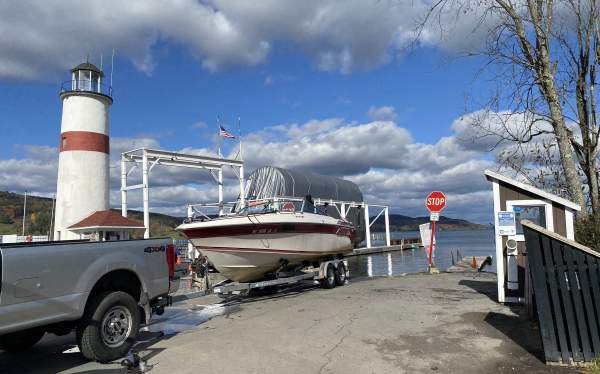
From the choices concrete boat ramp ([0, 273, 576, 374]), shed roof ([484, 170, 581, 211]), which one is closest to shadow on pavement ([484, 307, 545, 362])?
concrete boat ramp ([0, 273, 576, 374])

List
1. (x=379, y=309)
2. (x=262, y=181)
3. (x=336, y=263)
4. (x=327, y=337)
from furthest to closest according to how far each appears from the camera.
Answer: (x=262, y=181) < (x=336, y=263) < (x=379, y=309) < (x=327, y=337)

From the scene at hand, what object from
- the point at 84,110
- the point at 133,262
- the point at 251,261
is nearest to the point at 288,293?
the point at 251,261

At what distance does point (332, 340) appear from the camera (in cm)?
718

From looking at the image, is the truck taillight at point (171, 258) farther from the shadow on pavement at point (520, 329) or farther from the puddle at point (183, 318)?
the shadow on pavement at point (520, 329)

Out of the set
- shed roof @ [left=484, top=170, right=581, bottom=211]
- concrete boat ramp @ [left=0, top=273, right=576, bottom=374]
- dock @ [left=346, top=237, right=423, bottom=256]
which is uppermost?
shed roof @ [left=484, top=170, right=581, bottom=211]

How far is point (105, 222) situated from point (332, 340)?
17.0m

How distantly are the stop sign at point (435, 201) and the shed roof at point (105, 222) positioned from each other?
1241cm

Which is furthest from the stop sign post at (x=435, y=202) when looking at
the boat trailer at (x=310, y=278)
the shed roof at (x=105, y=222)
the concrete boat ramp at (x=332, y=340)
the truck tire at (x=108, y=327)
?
the truck tire at (x=108, y=327)

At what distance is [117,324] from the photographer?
666 centimetres

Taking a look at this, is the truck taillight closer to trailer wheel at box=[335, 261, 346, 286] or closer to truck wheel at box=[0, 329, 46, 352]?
truck wheel at box=[0, 329, 46, 352]

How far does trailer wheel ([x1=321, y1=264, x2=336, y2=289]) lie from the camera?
1404 centimetres

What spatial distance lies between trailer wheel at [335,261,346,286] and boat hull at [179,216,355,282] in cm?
125

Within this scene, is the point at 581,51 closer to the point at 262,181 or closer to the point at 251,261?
the point at 251,261

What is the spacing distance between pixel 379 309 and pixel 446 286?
4.39 m
